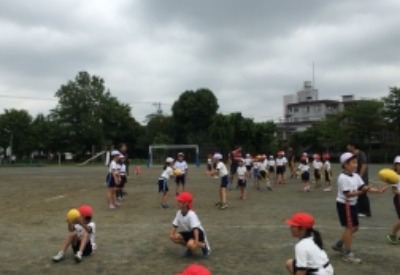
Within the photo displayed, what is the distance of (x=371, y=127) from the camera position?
60125mm

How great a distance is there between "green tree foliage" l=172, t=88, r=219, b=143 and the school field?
51.4 m

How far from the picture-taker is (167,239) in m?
8.97

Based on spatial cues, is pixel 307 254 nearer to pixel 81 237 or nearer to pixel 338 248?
pixel 338 248

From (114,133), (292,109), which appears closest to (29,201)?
(114,133)

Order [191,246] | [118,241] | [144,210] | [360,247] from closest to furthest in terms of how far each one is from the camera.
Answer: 1. [191,246]
2. [360,247]
3. [118,241]
4. [144,210]

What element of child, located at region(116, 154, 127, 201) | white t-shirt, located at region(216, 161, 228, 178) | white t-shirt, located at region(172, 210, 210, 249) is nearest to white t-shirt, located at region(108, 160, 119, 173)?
child, located at region(116, 154, 127, 201)

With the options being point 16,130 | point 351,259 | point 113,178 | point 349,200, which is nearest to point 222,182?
point 113,178

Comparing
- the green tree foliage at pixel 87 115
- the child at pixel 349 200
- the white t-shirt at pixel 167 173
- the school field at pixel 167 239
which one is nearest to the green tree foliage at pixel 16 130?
the green tree foliage at pixel 87 115

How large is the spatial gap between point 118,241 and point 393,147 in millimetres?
57150

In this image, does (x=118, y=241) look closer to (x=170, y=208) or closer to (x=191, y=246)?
(x=191, y=246)

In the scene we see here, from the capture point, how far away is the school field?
6984 mm

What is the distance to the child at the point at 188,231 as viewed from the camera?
7.44 meters

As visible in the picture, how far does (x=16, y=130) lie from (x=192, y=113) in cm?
2608

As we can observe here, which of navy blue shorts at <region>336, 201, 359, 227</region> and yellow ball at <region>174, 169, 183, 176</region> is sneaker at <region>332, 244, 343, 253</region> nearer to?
navy blue shorts at <region>336, 201, 359, 227</region>
